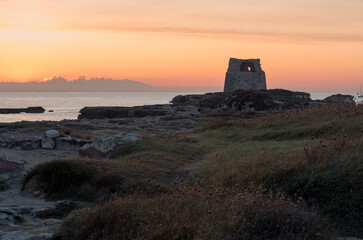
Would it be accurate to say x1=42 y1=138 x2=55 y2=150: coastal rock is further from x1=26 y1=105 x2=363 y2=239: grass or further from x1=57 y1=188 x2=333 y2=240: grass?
x1=57 y1=188 x2=333 y2=240: grass

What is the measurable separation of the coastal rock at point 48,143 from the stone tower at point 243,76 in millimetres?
51710

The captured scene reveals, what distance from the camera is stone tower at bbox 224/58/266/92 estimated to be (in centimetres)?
6706

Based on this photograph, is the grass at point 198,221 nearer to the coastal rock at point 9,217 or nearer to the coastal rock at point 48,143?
the coastal rock at point 9,217

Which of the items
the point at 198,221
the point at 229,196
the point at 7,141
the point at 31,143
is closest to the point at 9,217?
the point at 198,221

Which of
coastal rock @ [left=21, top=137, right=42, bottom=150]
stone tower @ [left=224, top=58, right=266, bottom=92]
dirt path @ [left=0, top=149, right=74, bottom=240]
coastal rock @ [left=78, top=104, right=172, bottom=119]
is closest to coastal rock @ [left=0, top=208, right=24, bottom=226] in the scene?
dirt path @ [left=0, top=149, right=74, bottom=240]

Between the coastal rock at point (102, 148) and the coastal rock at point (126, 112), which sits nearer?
the coastal rock at point (102, 148)

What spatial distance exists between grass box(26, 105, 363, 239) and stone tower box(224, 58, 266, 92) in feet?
173

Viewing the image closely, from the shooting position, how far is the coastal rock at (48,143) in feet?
58.5

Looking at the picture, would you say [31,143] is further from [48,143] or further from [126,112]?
[126,112]

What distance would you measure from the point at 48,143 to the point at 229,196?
503 inches

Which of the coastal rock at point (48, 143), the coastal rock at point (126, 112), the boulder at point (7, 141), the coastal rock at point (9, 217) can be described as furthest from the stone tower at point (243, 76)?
the coastal rock at point (9, 217)

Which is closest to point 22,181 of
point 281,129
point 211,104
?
point 281,129

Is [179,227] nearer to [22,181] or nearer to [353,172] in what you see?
[353,172]

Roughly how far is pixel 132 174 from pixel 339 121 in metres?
9.50
